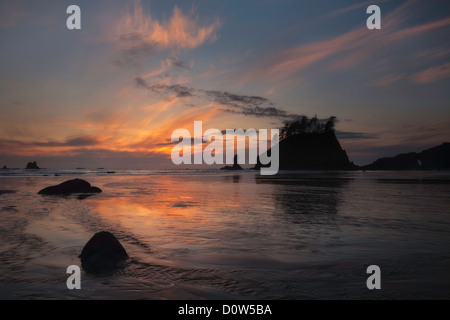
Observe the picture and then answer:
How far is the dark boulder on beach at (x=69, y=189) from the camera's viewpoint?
2098 cm

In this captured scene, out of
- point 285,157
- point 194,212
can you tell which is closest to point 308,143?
point 285,157

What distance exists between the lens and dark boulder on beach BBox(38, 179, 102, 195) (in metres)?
21.0

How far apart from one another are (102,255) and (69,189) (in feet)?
60.8

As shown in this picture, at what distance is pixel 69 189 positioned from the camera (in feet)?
71.5

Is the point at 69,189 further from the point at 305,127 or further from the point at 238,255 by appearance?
the point at 305,127

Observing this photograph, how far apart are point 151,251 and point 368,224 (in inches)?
279

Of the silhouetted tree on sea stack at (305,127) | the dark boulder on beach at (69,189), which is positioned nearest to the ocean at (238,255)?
the dark boulder on beach at (69,189)

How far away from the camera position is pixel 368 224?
31.3 feet

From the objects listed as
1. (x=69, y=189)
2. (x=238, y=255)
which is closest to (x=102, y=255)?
(x=238, y=255)

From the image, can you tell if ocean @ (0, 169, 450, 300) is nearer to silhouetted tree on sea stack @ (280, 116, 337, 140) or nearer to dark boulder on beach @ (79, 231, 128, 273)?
dark boulder on beach @ (79, 231, 128, 273)

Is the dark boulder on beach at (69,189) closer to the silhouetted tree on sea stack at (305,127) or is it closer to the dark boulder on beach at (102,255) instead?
the dark boulder on beach at (102,255)

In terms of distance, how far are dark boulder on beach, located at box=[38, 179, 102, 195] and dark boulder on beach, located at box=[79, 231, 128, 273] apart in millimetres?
17562
